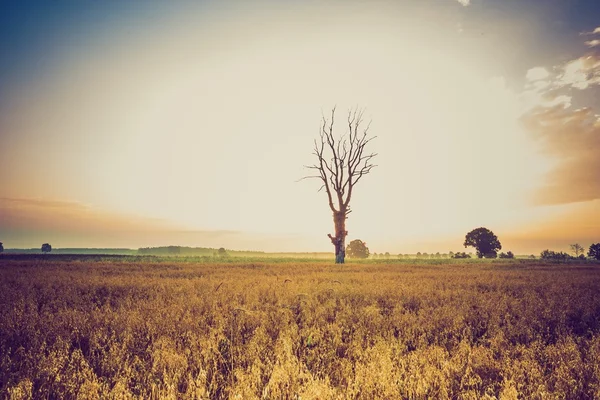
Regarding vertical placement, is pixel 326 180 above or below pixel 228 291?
above

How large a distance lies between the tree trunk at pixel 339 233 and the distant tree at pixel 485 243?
58472mm

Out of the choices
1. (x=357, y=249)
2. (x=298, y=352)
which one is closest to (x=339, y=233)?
(x=298, y=352)

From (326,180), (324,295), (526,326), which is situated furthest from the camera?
(326,180)

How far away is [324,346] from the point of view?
149 inches

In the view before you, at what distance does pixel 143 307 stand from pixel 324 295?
4.00 meters

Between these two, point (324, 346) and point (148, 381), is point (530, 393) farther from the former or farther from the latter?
point (148, 381)

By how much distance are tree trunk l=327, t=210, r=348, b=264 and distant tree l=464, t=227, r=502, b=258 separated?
58.5m

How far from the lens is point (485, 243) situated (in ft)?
241

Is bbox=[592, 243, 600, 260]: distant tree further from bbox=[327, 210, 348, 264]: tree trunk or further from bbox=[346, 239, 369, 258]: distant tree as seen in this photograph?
bbox=[327, 210, 348, 264]: tree trunk

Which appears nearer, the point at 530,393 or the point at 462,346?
the point at 530,393

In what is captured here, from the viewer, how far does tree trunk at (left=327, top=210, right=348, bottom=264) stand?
2940 centimetres

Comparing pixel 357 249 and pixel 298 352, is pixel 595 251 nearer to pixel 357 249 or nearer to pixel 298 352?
pixel 357 249

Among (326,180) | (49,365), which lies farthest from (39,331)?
(326,180)

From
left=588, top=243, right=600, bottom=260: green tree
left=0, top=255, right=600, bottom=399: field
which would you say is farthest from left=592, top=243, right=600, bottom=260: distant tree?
left=0, top=255, right=600, bottom=399: field
